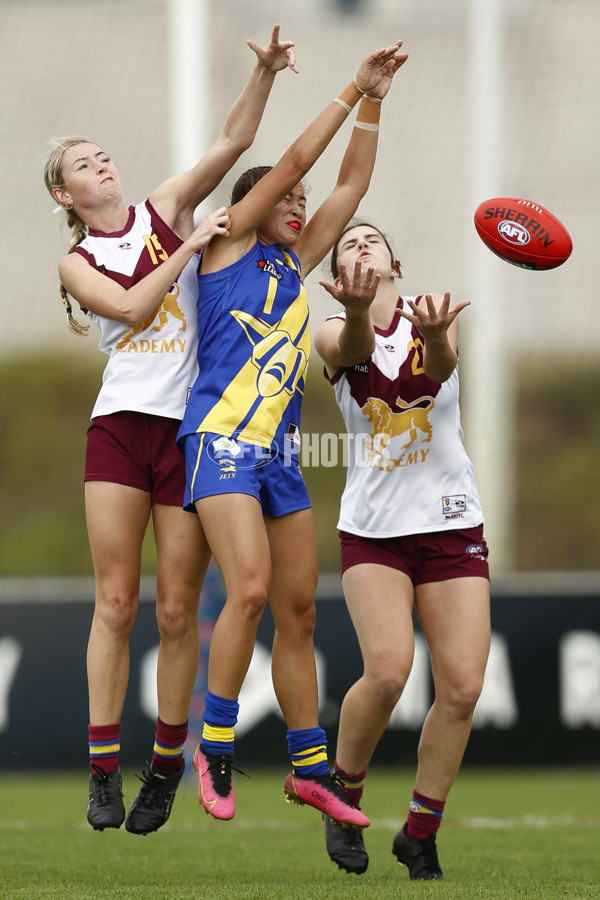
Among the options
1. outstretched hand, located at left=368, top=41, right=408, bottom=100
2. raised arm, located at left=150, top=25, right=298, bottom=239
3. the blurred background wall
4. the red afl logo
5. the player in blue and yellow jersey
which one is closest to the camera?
the player in blue and yellow jersey

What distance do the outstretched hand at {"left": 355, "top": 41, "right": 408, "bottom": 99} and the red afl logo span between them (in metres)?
0.69

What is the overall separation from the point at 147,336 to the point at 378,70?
134 centimetres

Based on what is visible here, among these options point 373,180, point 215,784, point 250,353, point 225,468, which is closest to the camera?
point 215,784

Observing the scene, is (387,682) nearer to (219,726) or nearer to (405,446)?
(219,726)

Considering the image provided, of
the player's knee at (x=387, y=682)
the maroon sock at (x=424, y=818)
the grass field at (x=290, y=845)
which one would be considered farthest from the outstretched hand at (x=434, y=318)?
the grass field at (x=290, y=845)

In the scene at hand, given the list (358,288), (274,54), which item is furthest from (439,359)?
(274,54)

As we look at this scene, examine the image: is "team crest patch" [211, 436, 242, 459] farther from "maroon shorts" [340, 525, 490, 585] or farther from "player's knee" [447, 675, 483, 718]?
"player's knee" [447, 675, 483, 718]

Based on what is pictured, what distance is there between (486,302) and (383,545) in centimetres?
650

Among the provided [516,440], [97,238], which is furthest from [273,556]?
[516,440]

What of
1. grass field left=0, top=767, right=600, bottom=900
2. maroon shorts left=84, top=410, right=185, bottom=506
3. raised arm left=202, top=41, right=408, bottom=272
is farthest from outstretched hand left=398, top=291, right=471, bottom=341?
grass field left=0, top=767, right=600, bottom=900

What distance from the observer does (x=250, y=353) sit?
14.5ft

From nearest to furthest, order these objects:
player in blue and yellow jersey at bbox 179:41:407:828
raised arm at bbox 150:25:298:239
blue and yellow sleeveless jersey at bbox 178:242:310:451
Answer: player in blue and yellow jersey at bbox 179:41:407:828 → blue and yellow sleeveless jersey at bbox 178:242:310:451 → raised arm at bbox 150:25:298:239

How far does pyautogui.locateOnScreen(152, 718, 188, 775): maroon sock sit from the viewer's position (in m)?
4.61

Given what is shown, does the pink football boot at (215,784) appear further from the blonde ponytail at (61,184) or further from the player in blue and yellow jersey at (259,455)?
the blonde ponytail at (61,184)
